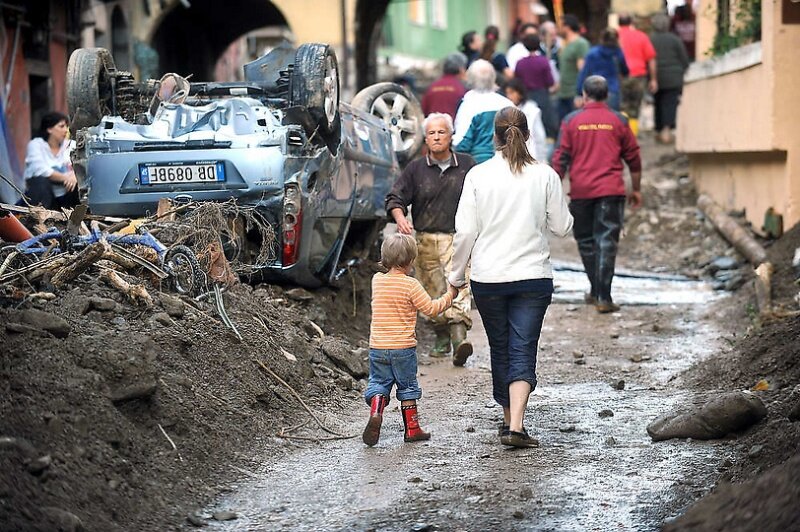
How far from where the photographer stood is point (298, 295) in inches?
408

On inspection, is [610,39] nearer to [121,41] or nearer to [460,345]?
[460,345]

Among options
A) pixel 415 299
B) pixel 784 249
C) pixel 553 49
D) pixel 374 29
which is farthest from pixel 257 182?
pixel 374 29

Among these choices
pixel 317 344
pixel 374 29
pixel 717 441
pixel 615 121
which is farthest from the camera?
pixel 374 29

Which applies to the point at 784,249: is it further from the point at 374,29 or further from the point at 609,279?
the point at 374,29

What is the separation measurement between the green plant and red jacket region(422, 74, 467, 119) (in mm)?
3322

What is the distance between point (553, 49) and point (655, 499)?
18.0 metres

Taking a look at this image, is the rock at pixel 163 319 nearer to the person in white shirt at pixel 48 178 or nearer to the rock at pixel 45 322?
the rock at pixel 45 322

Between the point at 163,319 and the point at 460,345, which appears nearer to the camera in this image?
the point at 163,319

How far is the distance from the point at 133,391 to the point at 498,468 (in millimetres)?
1847

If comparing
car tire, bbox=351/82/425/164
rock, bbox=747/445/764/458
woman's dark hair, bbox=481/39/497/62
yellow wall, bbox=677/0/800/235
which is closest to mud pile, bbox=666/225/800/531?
rock, bbox=747/445/764/458

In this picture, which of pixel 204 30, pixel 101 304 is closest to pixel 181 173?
pixel 101 304

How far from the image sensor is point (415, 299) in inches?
295

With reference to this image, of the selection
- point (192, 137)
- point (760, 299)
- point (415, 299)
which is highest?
point (192, 137)

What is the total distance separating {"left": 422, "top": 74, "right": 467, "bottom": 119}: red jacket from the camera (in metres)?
16.8
